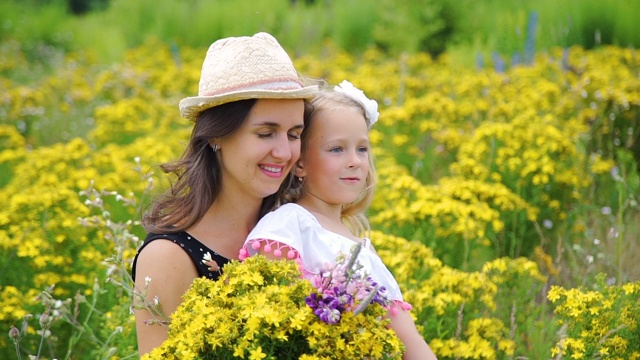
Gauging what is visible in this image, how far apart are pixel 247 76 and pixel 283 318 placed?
108 cm

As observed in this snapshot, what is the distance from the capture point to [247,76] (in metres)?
2.77

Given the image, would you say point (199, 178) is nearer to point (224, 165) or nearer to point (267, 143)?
point (224, 165)

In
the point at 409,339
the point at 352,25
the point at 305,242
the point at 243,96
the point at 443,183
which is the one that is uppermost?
the point at 352,25

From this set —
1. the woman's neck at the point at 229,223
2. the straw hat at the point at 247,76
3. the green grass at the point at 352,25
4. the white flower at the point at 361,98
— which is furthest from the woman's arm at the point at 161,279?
the green grass at the point at 352,25

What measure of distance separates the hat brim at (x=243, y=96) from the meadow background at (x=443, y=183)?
1.67ft

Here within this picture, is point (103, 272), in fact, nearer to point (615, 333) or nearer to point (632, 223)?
point (615, 333)

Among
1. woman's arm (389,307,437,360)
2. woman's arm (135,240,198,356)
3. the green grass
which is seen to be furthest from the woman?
the green grass

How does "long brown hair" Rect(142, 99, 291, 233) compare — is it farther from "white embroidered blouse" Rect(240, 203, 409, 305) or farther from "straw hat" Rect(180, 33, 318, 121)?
"white embroidered blouse" Rect(240, 203, 409, 305)

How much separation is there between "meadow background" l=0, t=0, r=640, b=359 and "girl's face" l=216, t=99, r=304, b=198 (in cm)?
A: 50

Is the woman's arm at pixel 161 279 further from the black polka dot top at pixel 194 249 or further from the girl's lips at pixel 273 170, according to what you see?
the girl's lips at pixel 273 170

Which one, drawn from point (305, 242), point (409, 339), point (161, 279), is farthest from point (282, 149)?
point (409, 339)

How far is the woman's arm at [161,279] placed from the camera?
8.90 feet

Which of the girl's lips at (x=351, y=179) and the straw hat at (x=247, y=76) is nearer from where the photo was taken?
the straw hat at (x=247, y=76)

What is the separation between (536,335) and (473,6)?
8.79 metres
